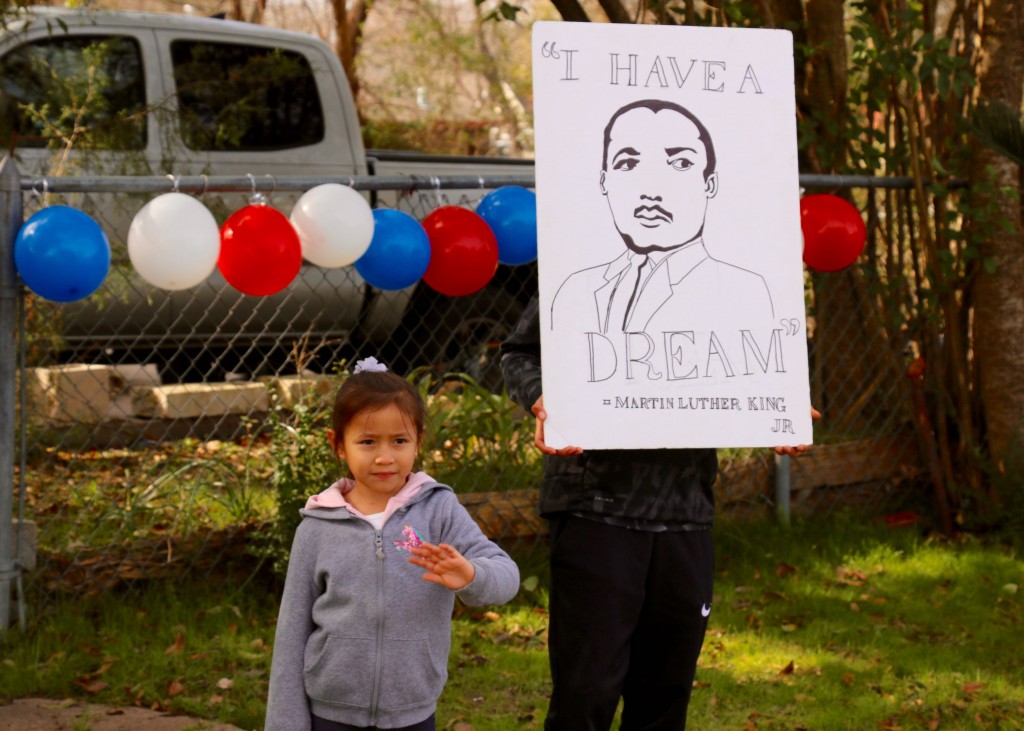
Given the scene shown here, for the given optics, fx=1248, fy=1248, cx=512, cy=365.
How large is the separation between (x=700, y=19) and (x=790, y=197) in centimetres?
274

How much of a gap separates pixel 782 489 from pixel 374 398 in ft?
10.6

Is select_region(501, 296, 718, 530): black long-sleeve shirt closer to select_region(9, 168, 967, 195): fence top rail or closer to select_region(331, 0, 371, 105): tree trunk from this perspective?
select_region(9, 168, 967, 195): fence top rail

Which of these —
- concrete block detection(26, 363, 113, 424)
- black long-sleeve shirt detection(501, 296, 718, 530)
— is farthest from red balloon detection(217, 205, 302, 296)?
concrete block detection(26, 363, 113, 424)

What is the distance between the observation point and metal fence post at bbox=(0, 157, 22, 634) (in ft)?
12.3

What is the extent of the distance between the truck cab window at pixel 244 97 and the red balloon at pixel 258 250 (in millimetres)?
2072

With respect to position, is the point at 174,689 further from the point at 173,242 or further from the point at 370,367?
the point at 370,367

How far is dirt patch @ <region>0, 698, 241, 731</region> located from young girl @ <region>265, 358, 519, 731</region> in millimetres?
1279

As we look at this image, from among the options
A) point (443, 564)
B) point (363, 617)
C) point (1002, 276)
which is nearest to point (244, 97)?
point (1002, 276)

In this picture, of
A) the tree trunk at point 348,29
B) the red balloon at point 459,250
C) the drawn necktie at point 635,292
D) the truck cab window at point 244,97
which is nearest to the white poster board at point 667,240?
the drawn necktie at point 635,292

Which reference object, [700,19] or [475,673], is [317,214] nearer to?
[475,673]

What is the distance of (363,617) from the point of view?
2.22 metres

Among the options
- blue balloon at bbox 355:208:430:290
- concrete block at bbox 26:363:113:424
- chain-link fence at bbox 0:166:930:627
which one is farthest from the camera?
concrete block at bbox 26:363:113:424

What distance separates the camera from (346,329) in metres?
6.65

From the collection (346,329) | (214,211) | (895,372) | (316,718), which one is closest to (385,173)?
(346,329)
